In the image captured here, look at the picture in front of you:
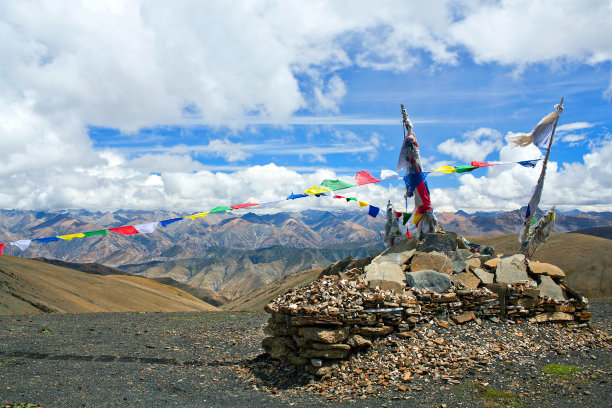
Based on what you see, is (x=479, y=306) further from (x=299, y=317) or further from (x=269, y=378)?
(x=269, y=378)

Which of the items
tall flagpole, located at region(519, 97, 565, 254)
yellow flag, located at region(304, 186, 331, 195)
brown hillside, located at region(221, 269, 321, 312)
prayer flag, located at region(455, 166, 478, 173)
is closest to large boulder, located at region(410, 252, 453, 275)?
prayer flag, located at region(455, 166, 478, 173)

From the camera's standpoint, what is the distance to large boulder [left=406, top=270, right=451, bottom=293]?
11134mm

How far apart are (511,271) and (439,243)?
10.5 ft

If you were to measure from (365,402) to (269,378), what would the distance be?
302 centimetres

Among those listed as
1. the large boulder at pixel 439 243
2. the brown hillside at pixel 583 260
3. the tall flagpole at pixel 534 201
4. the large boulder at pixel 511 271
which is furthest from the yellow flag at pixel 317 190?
the brown hillside at pixel 583 260

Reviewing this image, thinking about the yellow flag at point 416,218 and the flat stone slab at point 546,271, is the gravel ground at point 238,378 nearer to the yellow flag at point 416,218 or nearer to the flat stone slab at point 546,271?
the flat stone slab at point 546,271

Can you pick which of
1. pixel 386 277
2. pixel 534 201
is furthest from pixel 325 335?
pixel 534 201

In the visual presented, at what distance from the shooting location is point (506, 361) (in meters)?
8.98

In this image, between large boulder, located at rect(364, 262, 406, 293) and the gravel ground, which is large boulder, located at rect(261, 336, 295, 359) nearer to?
the gravel ground

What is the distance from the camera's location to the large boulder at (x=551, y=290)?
11.7 meters

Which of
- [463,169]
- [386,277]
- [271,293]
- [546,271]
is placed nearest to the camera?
[386,277]

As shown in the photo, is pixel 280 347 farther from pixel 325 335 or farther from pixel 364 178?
pixel 364 178

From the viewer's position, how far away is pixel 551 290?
11.8 metres

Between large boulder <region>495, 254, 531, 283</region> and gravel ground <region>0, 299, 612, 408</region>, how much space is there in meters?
1.75
